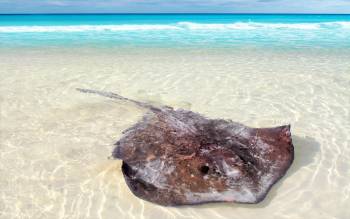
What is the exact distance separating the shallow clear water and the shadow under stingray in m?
0.02

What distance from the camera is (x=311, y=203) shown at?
399cm

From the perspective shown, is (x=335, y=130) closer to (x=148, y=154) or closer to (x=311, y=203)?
(x=311, y=203)

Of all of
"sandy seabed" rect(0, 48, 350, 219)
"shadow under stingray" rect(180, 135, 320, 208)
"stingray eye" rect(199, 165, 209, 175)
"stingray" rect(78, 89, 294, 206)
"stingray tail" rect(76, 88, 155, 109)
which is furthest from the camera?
"stingray tail" rect(76, 88, 155, 109)

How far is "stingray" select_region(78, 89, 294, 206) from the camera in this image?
348 cm

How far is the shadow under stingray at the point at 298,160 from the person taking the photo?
12.3 ft

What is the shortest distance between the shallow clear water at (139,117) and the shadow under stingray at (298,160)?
0.02 metres

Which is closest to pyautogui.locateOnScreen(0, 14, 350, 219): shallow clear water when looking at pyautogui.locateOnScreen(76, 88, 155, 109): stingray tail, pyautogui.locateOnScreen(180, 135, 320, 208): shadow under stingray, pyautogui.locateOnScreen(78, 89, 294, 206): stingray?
pyautogui.locateOnScreen(180, 135, 320, 208): shadow under stingray

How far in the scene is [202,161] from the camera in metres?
3.75

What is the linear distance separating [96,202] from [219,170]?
1508 millimetres

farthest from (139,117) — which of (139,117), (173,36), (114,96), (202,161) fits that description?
(173,36)

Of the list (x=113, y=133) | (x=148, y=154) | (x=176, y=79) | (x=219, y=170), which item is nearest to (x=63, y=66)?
(x=176, y=79)

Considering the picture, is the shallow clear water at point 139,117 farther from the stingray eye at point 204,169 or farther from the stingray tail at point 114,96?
the stingray eye at point 204,169

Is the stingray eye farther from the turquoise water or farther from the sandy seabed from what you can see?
the turquoise water

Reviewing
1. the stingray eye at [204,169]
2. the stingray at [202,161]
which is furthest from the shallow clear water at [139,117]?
the stingray eye at [204,169]
